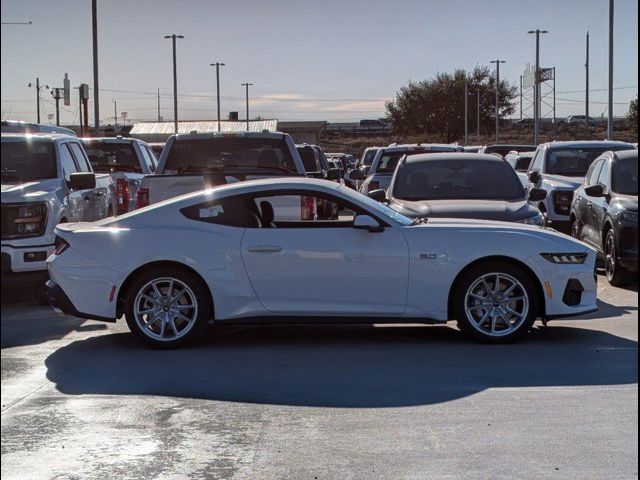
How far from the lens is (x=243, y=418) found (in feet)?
21.4

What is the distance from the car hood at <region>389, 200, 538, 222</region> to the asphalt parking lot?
2.02m

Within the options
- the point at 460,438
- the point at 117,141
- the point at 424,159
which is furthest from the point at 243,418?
the point at 117,141

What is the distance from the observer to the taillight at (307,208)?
975 centimetres

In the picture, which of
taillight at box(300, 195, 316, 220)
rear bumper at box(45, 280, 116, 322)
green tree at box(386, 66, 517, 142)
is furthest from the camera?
green tree at box(386, 66, 517, 142)

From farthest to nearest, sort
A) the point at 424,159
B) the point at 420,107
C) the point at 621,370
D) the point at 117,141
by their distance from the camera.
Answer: the point at 420,107 < the point at 117,141 < the point at 424,159 < the point at 621,370

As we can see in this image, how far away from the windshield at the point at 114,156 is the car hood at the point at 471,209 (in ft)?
27.1

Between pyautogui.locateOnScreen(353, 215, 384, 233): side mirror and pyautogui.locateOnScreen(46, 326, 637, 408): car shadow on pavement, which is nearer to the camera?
pyautogui.locateOnScreen(46, 326, 637, 408): car shadow on pavement

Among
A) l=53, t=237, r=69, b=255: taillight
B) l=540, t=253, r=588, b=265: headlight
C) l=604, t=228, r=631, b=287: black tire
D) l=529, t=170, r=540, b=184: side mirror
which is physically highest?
l=529, t=170, r=540, b=184: side mirror

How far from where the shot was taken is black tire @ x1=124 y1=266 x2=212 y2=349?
8.88 metres

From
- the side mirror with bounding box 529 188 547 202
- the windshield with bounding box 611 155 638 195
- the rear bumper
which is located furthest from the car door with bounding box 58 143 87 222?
the windshield with bounding box 611 155 638 195

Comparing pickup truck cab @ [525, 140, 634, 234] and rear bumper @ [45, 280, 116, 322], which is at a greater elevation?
pickup truck cab @ [525, 140, 634, 234]

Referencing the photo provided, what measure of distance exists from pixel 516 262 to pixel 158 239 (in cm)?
305

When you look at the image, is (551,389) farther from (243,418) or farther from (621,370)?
(243,418)

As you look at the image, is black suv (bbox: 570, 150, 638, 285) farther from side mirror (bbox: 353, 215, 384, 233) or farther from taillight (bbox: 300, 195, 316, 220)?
side mirror (bbox: 353, 215, 384, 233)
